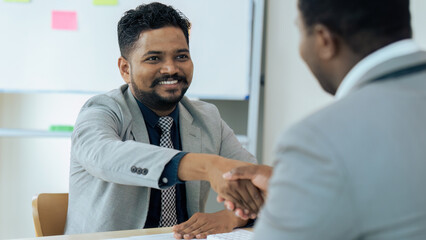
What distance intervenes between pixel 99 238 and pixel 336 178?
2.96 feet

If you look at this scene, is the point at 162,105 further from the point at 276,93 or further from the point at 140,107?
the point at 276,93

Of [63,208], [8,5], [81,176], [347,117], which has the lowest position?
[63,208]

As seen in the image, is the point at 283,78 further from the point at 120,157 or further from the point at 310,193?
the point at 310,193

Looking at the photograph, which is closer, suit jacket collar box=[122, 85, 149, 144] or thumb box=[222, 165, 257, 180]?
thumb box=[222, 165, 257, 180]

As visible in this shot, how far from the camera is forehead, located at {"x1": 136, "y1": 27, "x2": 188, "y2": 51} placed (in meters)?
1.69

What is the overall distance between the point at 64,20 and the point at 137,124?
137 cm

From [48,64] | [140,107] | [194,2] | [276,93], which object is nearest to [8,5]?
[48,64]

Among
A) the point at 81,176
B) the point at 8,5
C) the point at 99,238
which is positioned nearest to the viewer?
the point at 99,238

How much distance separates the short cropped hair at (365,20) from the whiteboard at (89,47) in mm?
2215

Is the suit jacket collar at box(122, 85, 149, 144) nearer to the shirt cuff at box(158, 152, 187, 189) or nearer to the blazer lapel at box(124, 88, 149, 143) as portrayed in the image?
the blazer lapel at box(124, 88, 149, 143)

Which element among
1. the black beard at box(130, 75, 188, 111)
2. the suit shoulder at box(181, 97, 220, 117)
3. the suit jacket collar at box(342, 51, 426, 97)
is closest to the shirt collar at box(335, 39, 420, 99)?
the suit jacket collar at box(342, 51, 426, 97)

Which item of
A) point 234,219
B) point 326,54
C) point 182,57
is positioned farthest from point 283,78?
point 326,54

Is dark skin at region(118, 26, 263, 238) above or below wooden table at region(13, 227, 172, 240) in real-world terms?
above

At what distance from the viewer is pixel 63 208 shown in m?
1.70
